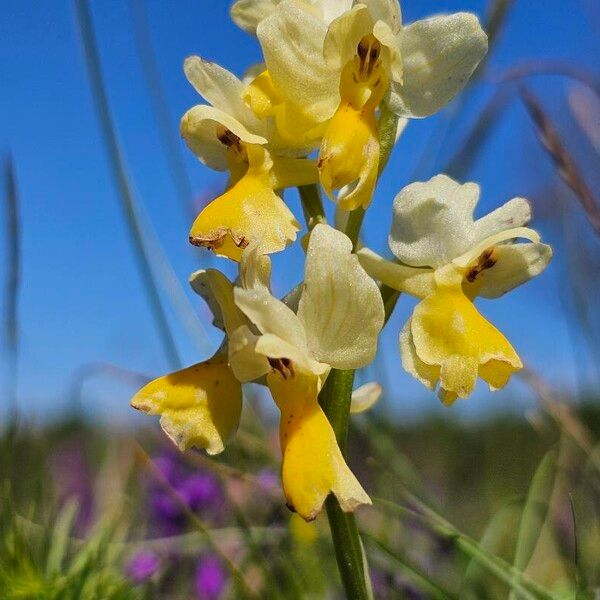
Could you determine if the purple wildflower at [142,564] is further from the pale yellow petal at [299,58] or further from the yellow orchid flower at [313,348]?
the pale yellow petal at [299,58]

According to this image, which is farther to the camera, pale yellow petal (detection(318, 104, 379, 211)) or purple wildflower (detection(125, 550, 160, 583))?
purple wildflower (detection(125, 550, 160, 583))

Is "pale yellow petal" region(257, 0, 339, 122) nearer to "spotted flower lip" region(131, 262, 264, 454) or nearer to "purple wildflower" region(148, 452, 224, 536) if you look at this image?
"spotted flower lip" region(131, 262, 264, 454)

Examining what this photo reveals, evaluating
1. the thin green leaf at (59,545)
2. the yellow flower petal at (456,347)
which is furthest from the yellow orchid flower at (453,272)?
the thin green leaf at (59,545)

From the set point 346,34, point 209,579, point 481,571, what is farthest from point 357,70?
point 209,579

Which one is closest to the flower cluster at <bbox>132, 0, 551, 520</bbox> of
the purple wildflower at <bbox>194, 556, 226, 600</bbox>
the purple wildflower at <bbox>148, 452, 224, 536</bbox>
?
the purple wildflower at <bbox>194, 556, 226, 600</bbox>

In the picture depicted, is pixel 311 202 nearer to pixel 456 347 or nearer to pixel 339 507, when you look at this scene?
pixel 456 347

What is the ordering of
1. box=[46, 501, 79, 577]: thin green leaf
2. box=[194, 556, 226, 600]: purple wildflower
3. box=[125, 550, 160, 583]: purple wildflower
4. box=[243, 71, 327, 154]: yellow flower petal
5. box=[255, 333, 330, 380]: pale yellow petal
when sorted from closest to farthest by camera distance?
box=[255, 333, 330, 380]: pale yellow petal
box=[243, 71, 327, 154]: yellow flower petal
box=[46, 501, 79, 577]: thin green leaf
box=[125, 550, 160, 583]: purple wildflower
box=[194, 556, 226, 600]: purple wildflower
